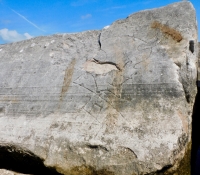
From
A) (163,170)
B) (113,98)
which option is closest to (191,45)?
(113,98)

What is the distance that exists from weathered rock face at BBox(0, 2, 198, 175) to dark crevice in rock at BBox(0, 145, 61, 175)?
6 cm

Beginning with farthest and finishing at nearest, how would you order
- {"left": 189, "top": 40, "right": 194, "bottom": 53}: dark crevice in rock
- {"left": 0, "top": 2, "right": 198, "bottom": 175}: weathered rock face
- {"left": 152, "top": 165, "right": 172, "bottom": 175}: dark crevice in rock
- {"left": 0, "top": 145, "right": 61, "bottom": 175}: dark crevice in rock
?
{"left": 189, "top": 40, "right": 194, "bottom": 53}: dark crevice in rock < {"left": 0, "top": 145, "right": 61, "bottom": 175}: dark crevice in rock < {"left": 0, "top": 2, "right": 198, "bottom": 175}: weathered rock face < {"left": 152, "top": 165, "right": 172, "bottom": 175}: dark crevice in rock

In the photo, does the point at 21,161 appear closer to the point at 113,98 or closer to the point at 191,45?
the point at 113,98

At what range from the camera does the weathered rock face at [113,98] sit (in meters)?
1.93

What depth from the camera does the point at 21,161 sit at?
2.28 m

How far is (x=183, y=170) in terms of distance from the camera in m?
1.94

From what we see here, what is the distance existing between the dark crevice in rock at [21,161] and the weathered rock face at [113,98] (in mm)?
60

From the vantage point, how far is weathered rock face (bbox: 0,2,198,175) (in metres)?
1.93

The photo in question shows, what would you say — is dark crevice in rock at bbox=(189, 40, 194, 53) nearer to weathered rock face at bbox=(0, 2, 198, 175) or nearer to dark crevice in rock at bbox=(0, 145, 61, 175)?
weathered rock face at bbox=(0, 2, 198, 175)

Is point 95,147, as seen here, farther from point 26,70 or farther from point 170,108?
point 26,70

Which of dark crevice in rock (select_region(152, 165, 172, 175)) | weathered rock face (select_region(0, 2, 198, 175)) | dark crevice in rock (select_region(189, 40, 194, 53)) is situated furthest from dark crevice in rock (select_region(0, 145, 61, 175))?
dark crevice in rock (select_region(189, 40, 194, 53))

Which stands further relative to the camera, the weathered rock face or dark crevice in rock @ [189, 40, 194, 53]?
dark crevice in rock @ [189, 40, 194, 53]

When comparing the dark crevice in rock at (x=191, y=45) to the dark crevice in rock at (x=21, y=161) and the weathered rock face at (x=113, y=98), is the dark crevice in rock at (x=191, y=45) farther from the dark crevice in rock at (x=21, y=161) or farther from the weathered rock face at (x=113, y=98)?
the dark crevice in rock at (x=21, y=161)

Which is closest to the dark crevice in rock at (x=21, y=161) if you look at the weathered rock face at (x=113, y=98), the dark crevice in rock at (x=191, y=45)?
the weathered rock face at (x=113, y=98)
